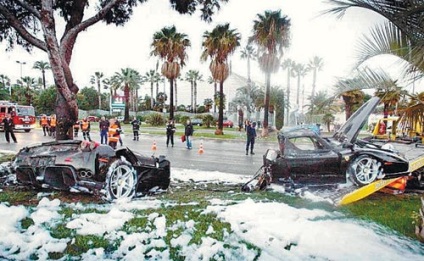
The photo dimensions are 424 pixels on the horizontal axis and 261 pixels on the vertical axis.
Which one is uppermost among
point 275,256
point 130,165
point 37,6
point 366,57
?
point 37,6

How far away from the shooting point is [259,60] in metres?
29.1

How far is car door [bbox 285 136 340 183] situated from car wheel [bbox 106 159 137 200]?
294cm

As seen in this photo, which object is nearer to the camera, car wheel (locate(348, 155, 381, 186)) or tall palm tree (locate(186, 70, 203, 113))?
car wheel (locate(348, 155, 381, 186))

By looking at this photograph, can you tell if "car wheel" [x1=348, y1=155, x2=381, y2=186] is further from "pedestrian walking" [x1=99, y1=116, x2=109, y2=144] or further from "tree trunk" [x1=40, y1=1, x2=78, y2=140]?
"pedestrian walking" [x1=99, y1=116, x2=109, y2=144]

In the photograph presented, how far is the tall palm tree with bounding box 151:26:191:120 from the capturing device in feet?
112

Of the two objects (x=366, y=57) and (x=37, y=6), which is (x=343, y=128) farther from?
(x=37, y=6)

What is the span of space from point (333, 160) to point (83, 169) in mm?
4454

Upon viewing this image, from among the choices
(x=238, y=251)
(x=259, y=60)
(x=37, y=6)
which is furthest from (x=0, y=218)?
(x=259, y=60)

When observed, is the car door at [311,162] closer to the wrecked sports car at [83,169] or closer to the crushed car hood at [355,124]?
the crushed car hood at [355,124]

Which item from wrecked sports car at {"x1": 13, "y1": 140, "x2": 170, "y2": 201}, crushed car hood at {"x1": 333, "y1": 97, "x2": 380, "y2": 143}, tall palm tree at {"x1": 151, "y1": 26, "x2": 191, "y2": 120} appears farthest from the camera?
tall palm tree at {"x1": 151, "y1": 26, "x2": 191, "y2": 120}

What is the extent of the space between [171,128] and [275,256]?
1598 cm

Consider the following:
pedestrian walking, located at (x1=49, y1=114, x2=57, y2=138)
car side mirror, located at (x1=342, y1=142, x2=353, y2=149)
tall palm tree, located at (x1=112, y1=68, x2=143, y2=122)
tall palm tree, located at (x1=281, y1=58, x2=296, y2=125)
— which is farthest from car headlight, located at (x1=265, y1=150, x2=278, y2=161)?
tall palm tree, located at (x1=112, y1=68, x2=143, y2=122)

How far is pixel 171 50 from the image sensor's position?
111 feet

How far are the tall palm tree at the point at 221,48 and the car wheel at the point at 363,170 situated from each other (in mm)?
23962
